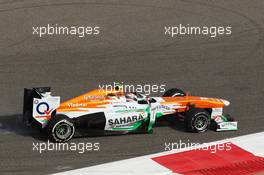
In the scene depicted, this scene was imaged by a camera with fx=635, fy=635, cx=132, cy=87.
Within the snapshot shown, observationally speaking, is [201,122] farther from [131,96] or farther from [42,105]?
[42,105]

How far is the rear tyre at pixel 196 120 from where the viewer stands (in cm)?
1356

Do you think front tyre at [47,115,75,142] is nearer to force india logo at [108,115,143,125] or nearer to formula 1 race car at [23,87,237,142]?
formula 1 race car at [23,87,237,142]

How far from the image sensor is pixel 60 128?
12859 mm

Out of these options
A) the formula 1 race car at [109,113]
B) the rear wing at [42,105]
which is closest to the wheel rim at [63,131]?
the formula 1 race car at [109,113]

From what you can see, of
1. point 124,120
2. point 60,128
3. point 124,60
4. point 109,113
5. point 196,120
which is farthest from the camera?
point 124,60

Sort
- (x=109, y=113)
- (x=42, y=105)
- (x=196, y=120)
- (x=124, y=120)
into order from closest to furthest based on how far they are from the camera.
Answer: (x=42, y=105) → (x=109, y=113) → (x=124, y=120) → (x=196, y=120)

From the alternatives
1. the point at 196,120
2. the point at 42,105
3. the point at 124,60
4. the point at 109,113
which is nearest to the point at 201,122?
the point at 196,120

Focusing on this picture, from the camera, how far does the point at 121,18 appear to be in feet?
72.7

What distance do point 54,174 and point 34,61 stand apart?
7319mm

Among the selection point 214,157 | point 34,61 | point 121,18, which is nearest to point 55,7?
point 121,18

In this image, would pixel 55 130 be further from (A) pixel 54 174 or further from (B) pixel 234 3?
(B) pixel 234 3

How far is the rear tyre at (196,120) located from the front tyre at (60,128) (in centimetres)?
250

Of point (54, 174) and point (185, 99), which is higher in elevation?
point (185, 99)

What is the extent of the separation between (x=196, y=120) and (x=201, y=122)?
0.16 meters
